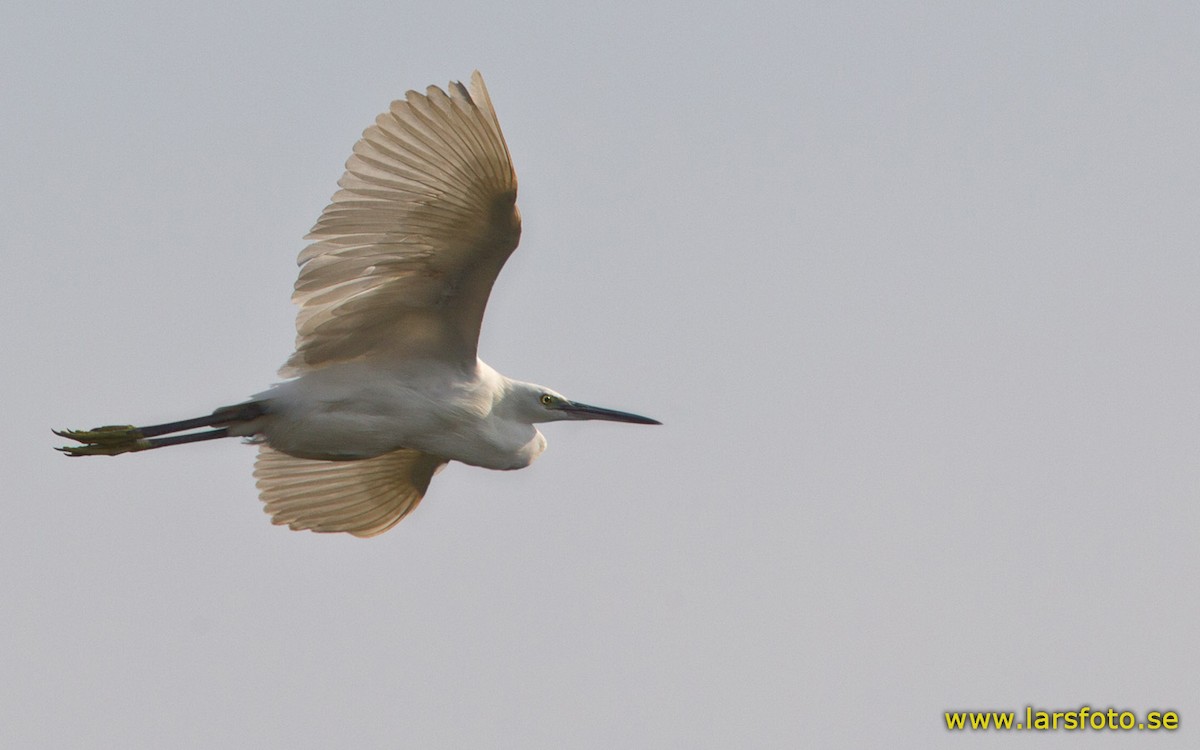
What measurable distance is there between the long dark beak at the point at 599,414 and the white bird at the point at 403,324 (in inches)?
1.2

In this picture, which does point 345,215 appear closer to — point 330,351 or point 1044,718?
point 330,351

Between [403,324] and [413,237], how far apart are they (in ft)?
2.83

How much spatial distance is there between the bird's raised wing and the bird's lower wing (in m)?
1.89

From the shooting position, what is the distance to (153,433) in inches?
468

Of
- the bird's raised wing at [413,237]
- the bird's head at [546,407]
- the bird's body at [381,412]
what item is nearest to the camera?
the bird's raised wing at [413,237]

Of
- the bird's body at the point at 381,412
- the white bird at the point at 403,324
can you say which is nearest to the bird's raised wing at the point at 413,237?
the white bird at the point at 403,324

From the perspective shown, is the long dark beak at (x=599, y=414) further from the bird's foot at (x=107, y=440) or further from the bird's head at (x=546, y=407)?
the bird's foot at (x=107, y=440)

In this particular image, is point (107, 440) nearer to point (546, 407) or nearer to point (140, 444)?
point (140, 444)

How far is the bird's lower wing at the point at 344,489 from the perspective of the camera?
13430 millimetres

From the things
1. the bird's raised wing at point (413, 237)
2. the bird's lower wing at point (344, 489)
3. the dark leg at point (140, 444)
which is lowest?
the bird's lower wing at point (344, 489)

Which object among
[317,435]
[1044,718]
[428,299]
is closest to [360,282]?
[428,299]

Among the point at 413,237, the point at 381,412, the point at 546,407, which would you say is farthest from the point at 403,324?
the point at 546,407

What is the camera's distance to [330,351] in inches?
458

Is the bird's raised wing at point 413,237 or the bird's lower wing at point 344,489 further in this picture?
the bird's lower wing at point 344,489
